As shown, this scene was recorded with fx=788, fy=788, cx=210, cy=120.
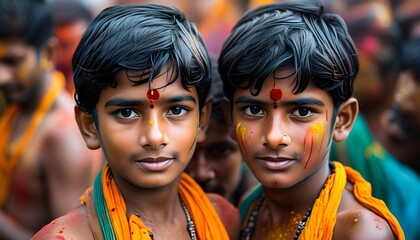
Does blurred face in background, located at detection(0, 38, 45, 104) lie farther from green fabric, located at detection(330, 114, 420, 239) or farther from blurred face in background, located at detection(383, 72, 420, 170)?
blurred face in background, located at detection(383, 72, 420, 170)

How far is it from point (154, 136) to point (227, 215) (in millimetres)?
707

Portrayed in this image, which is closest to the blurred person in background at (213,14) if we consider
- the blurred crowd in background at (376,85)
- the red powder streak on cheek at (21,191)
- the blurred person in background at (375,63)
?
the blurred crowd in background at (376,85)

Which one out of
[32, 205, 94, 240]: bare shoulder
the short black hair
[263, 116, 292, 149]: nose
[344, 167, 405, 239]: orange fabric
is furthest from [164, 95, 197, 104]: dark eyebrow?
the short black hair

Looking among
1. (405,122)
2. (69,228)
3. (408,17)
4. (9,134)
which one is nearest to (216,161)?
(69,228)

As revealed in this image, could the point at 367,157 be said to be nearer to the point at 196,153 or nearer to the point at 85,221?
the point at 196,153

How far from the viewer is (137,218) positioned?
3000 mm

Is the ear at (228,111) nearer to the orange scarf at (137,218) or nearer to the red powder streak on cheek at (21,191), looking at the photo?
the orange scarf at (137,218)

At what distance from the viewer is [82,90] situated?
2980mm

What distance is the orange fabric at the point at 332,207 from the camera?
2.94 metres

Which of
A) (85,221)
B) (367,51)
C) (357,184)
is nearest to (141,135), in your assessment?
(85,221)

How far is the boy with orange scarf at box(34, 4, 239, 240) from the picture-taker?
2.85 meters

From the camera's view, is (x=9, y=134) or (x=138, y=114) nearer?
(x=138, y=114)

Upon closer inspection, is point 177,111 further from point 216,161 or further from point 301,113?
point 216,161

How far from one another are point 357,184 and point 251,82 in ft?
2.01
